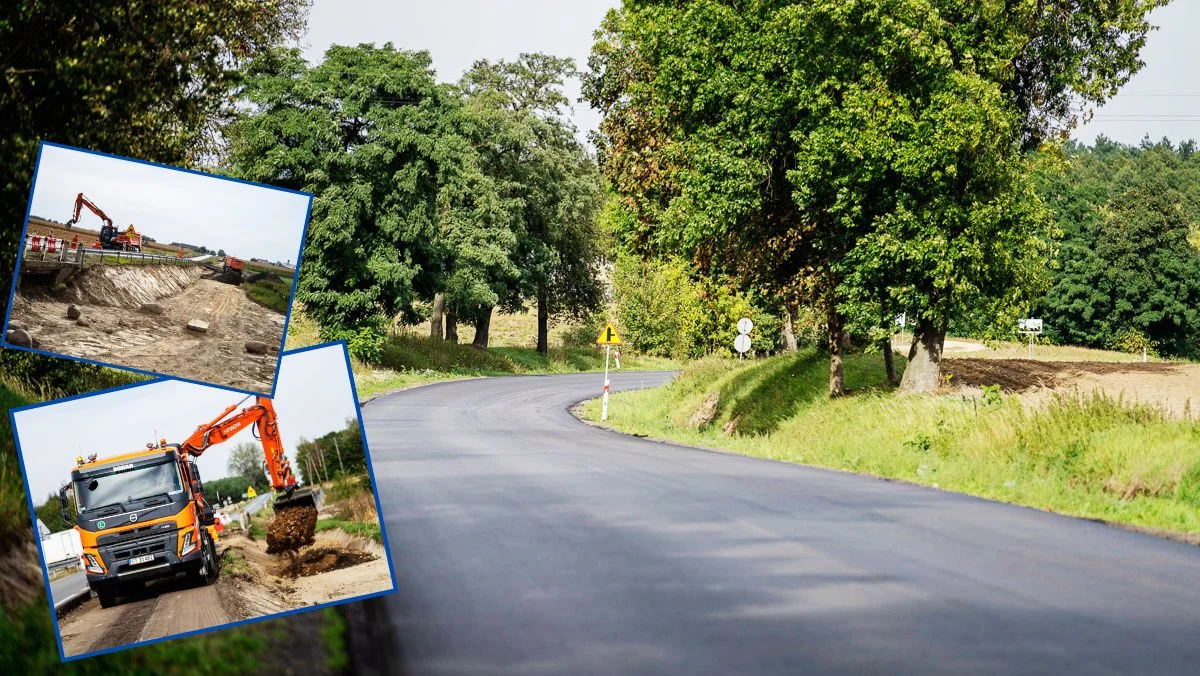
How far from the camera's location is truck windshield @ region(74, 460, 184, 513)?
3816 mm

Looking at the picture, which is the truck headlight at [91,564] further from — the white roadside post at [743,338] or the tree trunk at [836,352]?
the white roadside post at [743,338]

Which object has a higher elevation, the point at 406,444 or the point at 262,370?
the point at 262,370

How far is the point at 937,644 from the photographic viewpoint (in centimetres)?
573

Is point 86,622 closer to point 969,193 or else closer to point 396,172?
point 969,193

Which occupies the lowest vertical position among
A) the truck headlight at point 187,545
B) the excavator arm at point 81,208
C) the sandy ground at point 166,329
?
the truck headlight at point 187,545

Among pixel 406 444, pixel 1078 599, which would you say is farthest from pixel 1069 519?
pixel 406 444

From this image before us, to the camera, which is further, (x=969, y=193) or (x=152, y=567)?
(x=969, y=193)

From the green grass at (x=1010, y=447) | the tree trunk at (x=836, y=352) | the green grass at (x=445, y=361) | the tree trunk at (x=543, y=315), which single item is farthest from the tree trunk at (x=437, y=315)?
the tree trunk at (x=836, y=352)

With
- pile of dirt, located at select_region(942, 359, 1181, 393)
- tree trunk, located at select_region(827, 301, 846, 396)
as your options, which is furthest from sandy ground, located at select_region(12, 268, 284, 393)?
tree trunk, located at select_region(827, 301, 846, 396)

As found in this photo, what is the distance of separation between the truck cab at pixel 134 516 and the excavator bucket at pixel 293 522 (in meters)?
0.32

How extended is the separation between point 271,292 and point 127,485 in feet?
2.99

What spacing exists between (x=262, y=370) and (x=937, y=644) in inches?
148

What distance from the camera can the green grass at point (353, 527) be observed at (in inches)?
169

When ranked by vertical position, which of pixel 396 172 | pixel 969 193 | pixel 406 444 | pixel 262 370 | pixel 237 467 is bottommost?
pixel 406 444
